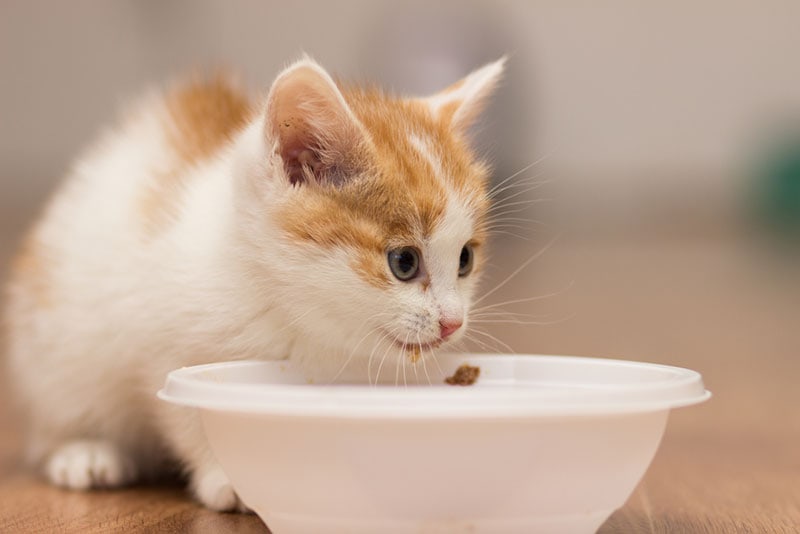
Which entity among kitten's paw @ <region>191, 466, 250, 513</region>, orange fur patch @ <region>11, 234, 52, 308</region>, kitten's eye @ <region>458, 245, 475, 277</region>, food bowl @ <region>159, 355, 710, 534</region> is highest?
orange fur patch @ <region>11, 234, 52, 308</region>

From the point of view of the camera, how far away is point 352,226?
1.52 m

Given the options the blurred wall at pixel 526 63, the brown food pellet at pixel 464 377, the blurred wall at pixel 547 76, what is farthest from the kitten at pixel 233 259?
the blurred wall at pixel 526 63

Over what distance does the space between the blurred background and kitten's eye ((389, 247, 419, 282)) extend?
3.55 metres

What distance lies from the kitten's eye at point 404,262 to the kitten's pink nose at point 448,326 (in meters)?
0.08

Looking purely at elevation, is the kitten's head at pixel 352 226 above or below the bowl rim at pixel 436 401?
above

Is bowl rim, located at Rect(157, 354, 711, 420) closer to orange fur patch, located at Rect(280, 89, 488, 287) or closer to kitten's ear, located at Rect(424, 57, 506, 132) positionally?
orange fur patch, located at Rect(280, 89, 488, 287)

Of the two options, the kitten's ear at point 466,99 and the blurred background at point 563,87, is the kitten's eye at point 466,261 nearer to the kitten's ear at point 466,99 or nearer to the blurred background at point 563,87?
the kitten's ear at point 466,99

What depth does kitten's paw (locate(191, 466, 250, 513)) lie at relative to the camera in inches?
64.1

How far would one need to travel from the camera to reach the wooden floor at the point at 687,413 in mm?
1607

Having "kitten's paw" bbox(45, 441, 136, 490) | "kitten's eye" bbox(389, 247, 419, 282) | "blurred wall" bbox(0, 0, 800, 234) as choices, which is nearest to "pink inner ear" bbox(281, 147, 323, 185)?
"kitten's eye" bbox(389, 247, 419, 282)

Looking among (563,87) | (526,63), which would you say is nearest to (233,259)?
(526,63)

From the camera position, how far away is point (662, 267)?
18.2 feet

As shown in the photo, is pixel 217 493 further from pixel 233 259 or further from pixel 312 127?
pixel 312 127

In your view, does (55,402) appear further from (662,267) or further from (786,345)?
(662,267)
